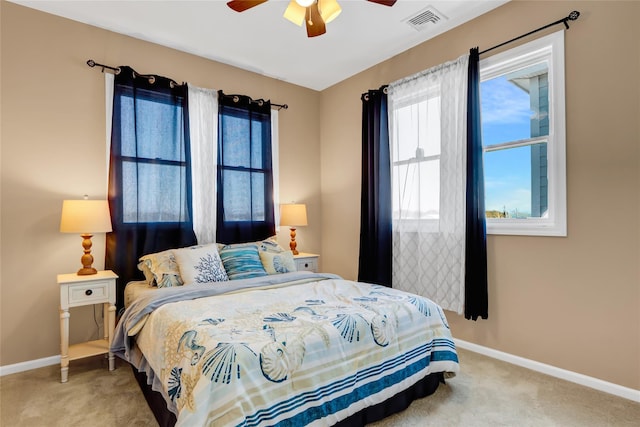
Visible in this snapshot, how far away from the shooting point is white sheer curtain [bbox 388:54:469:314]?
297 centimetres

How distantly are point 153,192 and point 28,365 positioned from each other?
1.66 m

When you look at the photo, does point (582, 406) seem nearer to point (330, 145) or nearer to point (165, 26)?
point (330, 145)

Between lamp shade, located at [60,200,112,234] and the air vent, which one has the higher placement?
the air vent

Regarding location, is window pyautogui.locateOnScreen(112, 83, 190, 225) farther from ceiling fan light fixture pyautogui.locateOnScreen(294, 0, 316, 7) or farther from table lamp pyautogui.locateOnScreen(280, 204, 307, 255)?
ceiling fan light fixture pyautogui.locateOnScreen(294, 0, 316, 7)

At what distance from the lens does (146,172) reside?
3.14 m

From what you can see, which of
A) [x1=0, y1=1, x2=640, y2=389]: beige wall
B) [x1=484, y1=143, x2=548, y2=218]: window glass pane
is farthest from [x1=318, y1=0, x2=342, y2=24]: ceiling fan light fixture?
[x1=484, y1=143, x2=548, y2=218]: window glass pane

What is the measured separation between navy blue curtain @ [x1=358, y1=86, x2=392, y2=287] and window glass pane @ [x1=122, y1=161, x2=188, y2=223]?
1.92 m

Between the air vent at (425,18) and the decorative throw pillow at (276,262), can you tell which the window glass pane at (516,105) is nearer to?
the air vent at (425,18)

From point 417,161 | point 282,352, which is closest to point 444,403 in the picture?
point 282,352

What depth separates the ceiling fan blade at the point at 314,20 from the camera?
7.43 feet

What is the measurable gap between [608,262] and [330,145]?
3108 mm

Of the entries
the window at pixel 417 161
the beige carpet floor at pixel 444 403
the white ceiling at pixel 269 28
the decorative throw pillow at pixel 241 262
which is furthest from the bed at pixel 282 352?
the white ceiling at pixel 269 28

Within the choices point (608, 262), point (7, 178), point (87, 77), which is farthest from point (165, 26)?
point (608, 262)

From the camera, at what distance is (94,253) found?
9.63 ft
